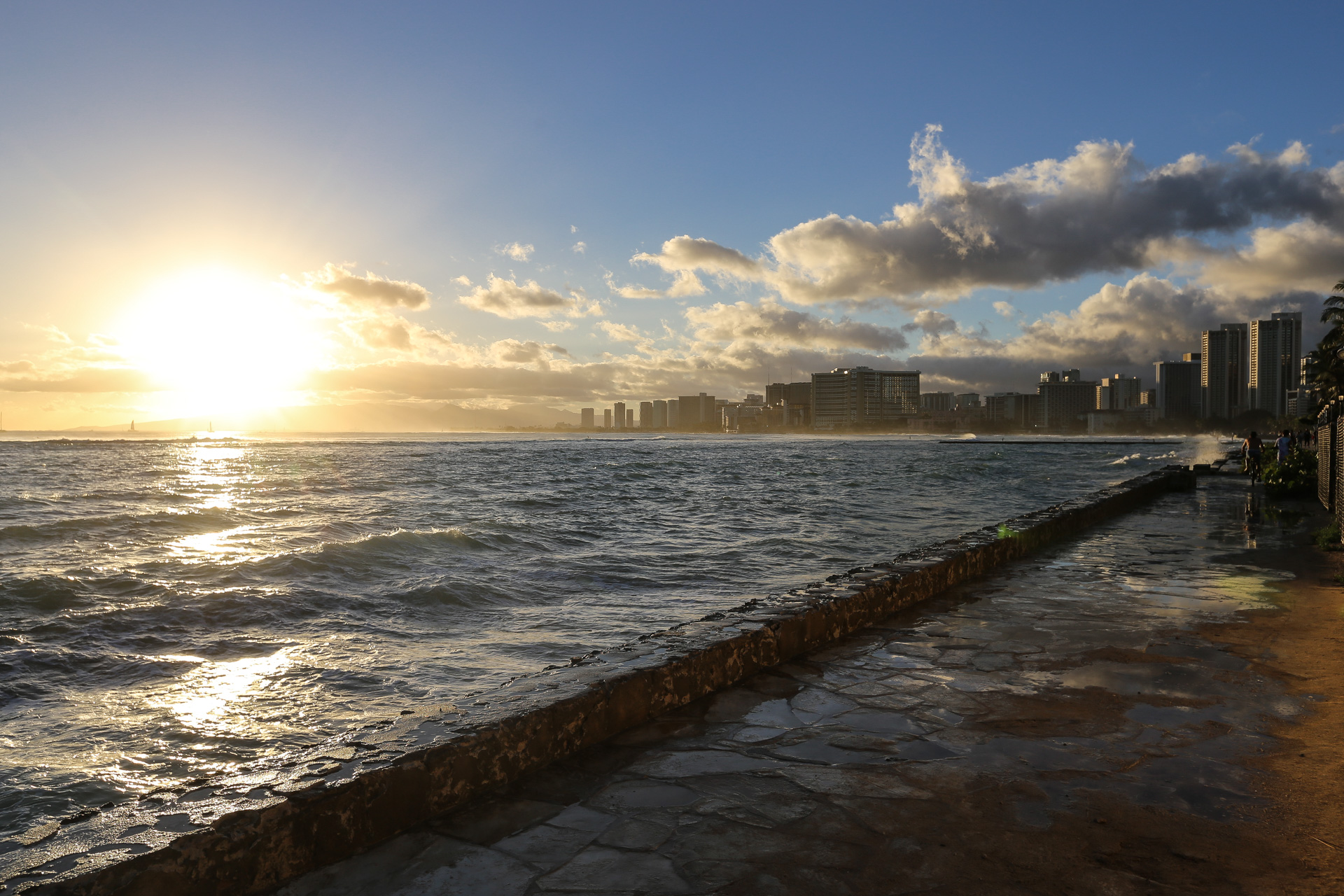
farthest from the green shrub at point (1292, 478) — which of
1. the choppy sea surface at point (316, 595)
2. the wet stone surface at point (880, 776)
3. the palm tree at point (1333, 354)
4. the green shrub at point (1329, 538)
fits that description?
the palm tree at point (1333, 354)

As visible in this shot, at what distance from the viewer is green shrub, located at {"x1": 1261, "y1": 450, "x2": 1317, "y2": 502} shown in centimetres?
1711

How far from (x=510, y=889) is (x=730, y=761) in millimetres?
1254

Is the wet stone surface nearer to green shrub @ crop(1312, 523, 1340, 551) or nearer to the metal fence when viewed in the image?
green shrub @ crop(1312, 523, 1340, 551)

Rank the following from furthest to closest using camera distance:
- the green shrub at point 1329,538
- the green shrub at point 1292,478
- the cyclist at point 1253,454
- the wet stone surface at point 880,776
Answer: the cyclist at point 1253,454 < the green shrub at point 1292,478 < the green shrub at point 1329,538 < the wet stone surface at point 880,776

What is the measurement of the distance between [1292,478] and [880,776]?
63.5ft

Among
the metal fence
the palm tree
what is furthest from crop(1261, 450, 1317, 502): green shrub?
the palm tree

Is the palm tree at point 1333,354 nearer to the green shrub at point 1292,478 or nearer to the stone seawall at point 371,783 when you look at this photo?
the green shrub at point 1292,478

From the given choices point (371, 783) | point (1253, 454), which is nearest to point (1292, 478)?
point (1253, 454)

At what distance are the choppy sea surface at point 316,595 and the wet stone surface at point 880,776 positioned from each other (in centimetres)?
224

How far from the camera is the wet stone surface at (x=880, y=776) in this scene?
2512 mm

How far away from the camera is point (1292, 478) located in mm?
17328

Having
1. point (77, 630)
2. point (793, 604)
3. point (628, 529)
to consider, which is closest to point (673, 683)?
point (793, 604)

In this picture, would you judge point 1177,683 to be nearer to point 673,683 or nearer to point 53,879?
point 673,683

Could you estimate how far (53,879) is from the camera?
2.11 m
